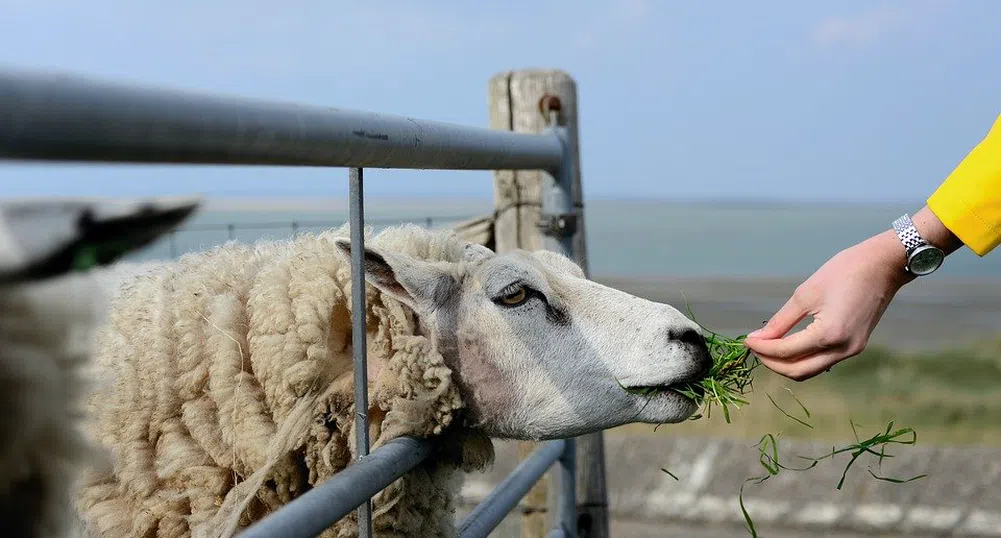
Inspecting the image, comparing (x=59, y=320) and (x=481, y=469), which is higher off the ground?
(x=59, y=320)

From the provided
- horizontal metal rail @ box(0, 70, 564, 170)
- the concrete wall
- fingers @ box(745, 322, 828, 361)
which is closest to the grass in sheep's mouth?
fingers @ box(745, 322, 828, 361)

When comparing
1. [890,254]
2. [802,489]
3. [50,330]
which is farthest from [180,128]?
[802,489]

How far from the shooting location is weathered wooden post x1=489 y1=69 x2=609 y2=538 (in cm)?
341

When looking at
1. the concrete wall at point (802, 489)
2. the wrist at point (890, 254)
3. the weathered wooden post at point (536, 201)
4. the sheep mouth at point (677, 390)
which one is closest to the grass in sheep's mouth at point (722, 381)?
the sheep mouth at point (677, 390)

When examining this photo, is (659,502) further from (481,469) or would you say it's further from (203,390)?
(203,390)

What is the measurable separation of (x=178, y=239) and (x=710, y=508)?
3848 millimetres

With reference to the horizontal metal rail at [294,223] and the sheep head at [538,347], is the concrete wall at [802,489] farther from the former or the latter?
the sheep head at [538,347]

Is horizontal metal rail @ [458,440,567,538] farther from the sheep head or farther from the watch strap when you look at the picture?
the watch strap

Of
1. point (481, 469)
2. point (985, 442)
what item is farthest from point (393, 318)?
point (985, 442)

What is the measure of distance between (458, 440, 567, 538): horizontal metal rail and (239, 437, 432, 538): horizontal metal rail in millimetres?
493

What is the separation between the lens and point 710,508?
583 cm

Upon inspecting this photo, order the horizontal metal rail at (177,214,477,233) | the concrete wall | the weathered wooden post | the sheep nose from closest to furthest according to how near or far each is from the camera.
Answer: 1. the sheep nose
2. the horizontal metal rail at (177,214,477,233)
3. the weathered wooden post
4. the concrete wall

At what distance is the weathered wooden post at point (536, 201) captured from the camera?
3.41 meters

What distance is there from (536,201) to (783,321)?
1.54 meters
